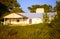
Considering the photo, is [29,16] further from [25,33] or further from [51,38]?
[51,38]

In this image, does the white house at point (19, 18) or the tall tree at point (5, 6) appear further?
the white house at point (19, 18)

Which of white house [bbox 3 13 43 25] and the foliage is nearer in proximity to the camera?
the foliage

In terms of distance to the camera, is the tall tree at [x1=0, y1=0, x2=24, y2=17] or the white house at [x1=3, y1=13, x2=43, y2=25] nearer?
the tall tree at [x1=0, y1=0, x2=24, y2=17]

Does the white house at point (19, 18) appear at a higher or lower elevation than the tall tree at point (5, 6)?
lower

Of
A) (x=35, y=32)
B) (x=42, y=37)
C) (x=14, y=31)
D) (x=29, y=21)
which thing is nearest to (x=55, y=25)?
(x=42, y=37)

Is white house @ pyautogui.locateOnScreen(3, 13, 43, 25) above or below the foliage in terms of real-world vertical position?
below

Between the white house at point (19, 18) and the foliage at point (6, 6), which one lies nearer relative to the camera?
the foliage at point (6, 6)

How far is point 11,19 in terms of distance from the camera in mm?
50031

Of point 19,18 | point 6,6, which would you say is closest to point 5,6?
point 6,6

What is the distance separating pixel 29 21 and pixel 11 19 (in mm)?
4621

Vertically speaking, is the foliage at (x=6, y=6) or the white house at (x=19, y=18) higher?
the foliage at (x=6, y=6)

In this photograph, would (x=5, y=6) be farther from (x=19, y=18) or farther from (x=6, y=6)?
(x=19, y=18)

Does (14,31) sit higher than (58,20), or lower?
lower

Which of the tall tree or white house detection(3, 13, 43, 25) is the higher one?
the tall tree
